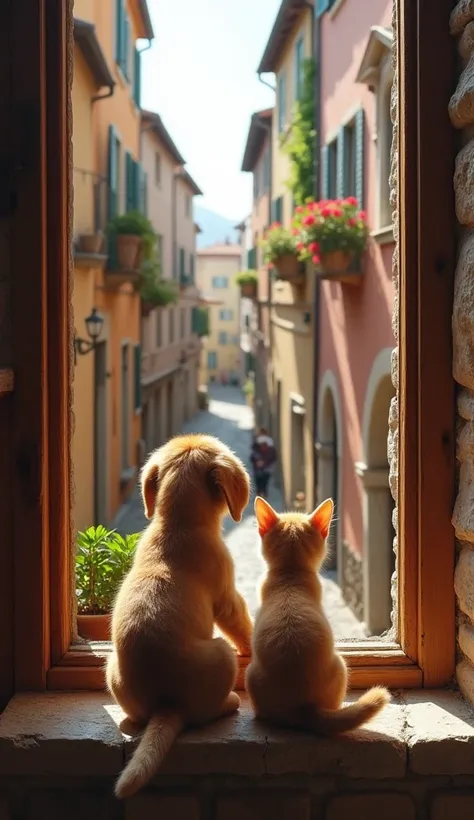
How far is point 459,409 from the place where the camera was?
262 centimetres

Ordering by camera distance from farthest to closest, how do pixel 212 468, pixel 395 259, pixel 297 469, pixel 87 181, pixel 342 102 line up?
pixel 297 469 < pixel 87 181 < pixel 342 102 < pixel 395 259 < pixel 212 468

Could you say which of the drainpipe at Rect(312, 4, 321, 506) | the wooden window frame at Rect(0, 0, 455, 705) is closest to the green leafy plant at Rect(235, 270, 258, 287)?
the drainpipe at Rect(312, 4, 321, 506)

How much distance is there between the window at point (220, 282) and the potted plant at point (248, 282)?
143 ft

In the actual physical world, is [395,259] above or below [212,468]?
above

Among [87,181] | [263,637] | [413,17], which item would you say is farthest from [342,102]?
[263,637]

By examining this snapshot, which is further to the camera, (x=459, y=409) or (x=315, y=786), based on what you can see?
(x=459, y=409)

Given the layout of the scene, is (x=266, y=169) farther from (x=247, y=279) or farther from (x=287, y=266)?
(x=287, y=266)

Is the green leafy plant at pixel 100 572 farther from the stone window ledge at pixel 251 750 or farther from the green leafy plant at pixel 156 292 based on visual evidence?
the green leafy plant at pixel 156 292

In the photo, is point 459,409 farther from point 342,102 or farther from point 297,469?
point 297,469

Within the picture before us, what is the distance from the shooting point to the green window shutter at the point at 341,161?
37.1ft

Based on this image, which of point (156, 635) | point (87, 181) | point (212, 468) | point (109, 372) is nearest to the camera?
point (156, 635)

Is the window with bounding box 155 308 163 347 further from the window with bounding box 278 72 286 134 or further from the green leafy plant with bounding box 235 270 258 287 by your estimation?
the window with bounding box 278 72 286 134

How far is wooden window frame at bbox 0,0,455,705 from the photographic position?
8.62 feet

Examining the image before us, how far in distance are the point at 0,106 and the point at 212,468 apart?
1.12 m
